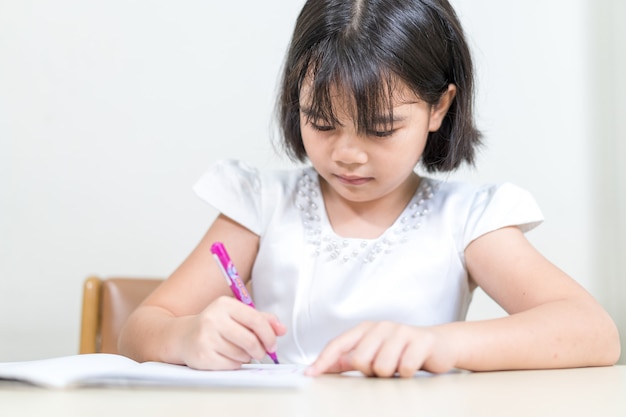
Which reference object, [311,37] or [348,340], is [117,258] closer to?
[311,37]

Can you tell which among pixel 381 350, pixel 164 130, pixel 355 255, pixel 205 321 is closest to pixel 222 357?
pixel 205 321

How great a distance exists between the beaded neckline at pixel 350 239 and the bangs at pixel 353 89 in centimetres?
24

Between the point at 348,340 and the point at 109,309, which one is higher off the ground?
the point at 348,340

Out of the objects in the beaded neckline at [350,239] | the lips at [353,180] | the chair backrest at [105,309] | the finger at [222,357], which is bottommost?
the chair backrest at [105,309]

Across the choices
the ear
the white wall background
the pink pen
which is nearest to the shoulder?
the ear

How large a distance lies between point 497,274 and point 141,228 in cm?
102

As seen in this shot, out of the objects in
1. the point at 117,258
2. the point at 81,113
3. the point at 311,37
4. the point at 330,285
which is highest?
the point at 311,37

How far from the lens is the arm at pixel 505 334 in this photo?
73 cm

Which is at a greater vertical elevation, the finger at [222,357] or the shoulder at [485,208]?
the shoulder at [485,208]

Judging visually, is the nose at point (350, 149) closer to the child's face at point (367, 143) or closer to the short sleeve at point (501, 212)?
the child's face at point (367, 143)

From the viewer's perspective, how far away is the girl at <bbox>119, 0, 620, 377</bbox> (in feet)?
2.71

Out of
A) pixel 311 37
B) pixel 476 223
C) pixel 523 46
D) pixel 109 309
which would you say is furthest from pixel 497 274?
pixel 523 46

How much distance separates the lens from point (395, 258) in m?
1.15

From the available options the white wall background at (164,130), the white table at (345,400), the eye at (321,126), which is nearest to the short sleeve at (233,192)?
the eye at (321,126)
